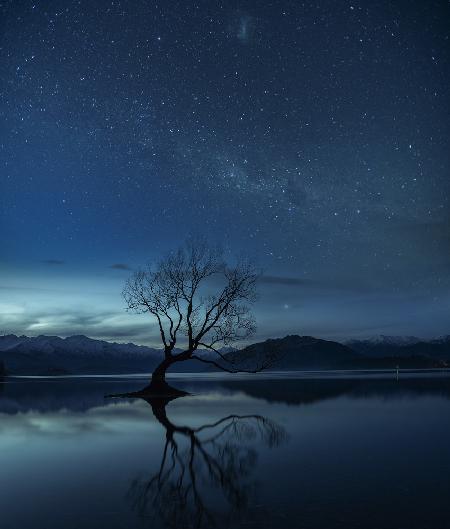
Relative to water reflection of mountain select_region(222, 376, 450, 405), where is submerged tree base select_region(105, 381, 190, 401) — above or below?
above

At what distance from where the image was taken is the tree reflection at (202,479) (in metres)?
10.8

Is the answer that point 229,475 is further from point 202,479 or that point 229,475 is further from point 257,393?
point 257,393

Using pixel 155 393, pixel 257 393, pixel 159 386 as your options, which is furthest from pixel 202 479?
pixel 257 393

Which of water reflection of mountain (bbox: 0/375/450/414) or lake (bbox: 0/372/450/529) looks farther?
water reflection of mountain (bbox: 0/375/450/414)

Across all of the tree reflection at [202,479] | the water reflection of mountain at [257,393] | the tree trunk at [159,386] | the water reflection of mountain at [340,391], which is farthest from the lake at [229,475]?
the tree trunk at [159,386]

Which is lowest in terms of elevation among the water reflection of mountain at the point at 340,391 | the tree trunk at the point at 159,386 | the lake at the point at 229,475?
the water reflection of mountain at the point at 340,391

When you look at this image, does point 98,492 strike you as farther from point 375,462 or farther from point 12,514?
point 375,462

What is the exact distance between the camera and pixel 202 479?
14414mm

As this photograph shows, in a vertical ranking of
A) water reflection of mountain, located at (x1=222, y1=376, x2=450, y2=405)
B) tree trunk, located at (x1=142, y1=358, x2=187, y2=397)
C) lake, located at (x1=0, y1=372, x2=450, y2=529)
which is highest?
tree trunk, located at (x1=142, y1=358, x2=187, y2=397)

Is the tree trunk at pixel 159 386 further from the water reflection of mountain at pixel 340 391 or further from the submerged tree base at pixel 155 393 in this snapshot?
the water reflection of mountain at pixel 340 391

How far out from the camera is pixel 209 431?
1043 inches

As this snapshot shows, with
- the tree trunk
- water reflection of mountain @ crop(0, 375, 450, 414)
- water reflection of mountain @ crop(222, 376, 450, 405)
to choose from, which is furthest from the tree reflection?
the tree trunk

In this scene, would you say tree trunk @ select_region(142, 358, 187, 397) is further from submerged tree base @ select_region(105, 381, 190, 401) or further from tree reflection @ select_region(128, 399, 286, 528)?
tree reflection @ select_region(128, 399, 286, 528)

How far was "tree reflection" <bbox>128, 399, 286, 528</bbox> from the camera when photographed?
10.8m
